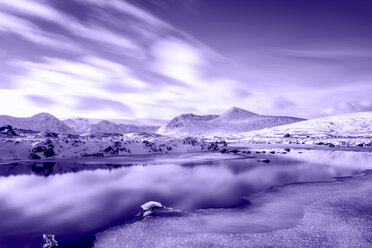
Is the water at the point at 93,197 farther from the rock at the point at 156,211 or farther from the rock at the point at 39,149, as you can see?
the rock at the point at 39,149

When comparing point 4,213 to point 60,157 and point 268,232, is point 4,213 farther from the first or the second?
point 60,157

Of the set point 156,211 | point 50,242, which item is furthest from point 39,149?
point 50,242

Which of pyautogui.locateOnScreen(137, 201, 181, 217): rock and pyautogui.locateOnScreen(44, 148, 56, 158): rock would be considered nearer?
pyautogui.locateOnScreen(137, 201, 181, 217): rock

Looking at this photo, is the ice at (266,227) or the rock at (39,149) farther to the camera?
the rock at (39,149)

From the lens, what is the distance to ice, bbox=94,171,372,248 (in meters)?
13.2

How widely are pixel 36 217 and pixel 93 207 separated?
12.5ft

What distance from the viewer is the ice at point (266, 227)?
521 inches

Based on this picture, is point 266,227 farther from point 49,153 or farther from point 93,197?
point 49,153

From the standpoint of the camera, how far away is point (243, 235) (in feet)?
46.1

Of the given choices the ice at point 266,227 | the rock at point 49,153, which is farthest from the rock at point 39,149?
the ice at point 266,227

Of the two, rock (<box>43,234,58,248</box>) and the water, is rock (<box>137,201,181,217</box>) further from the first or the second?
rock (<box>43,234,58,248</box>)

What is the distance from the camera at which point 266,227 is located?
49.6ft

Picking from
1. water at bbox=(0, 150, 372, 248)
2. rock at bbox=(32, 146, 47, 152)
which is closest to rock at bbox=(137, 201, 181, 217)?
water at bbox=(0, 150, 372, 248)

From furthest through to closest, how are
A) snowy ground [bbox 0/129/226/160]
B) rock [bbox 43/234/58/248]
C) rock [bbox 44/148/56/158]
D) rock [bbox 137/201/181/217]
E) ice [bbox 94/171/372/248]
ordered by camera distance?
rock [bbox 44/148/56/158] < snowy ground [bbox 0/129/226/160] < rock [bbox 137/201/181/217] < ice [bbox 94/171/372/248] < rock [bbox 43/234/58/248]
